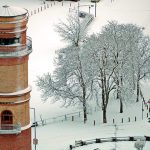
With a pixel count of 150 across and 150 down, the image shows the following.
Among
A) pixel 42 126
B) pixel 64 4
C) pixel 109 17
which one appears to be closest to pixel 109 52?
pixel 42 126

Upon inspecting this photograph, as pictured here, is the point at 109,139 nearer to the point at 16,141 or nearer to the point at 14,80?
the point at 16,141

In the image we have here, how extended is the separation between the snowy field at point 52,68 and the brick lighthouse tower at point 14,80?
11518 mm

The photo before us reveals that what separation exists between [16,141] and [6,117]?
2600mm

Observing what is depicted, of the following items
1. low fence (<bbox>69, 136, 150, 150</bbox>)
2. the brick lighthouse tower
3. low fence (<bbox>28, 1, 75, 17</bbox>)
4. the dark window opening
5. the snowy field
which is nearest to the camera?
the brick lighthouse tower

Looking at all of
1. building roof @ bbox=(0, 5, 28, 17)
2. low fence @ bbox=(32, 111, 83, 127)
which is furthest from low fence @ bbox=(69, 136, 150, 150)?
building roof @ bbox=(0, 5, 28, 17)

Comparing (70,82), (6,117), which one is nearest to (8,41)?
(6,117)

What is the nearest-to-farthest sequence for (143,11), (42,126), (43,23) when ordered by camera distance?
(42,126), (43,23), (143,11)

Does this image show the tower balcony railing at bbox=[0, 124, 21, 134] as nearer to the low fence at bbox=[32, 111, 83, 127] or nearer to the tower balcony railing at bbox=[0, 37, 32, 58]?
the tower balcony railing at bbox=[0, 37, 32, 58]

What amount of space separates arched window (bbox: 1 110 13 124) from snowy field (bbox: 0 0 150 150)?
12144 mm

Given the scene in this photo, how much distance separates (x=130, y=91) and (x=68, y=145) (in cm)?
1780

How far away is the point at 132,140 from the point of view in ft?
372

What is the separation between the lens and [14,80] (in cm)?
10012

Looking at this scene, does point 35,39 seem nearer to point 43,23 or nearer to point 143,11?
point 43,23

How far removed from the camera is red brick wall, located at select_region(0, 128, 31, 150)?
101887 millimetres
